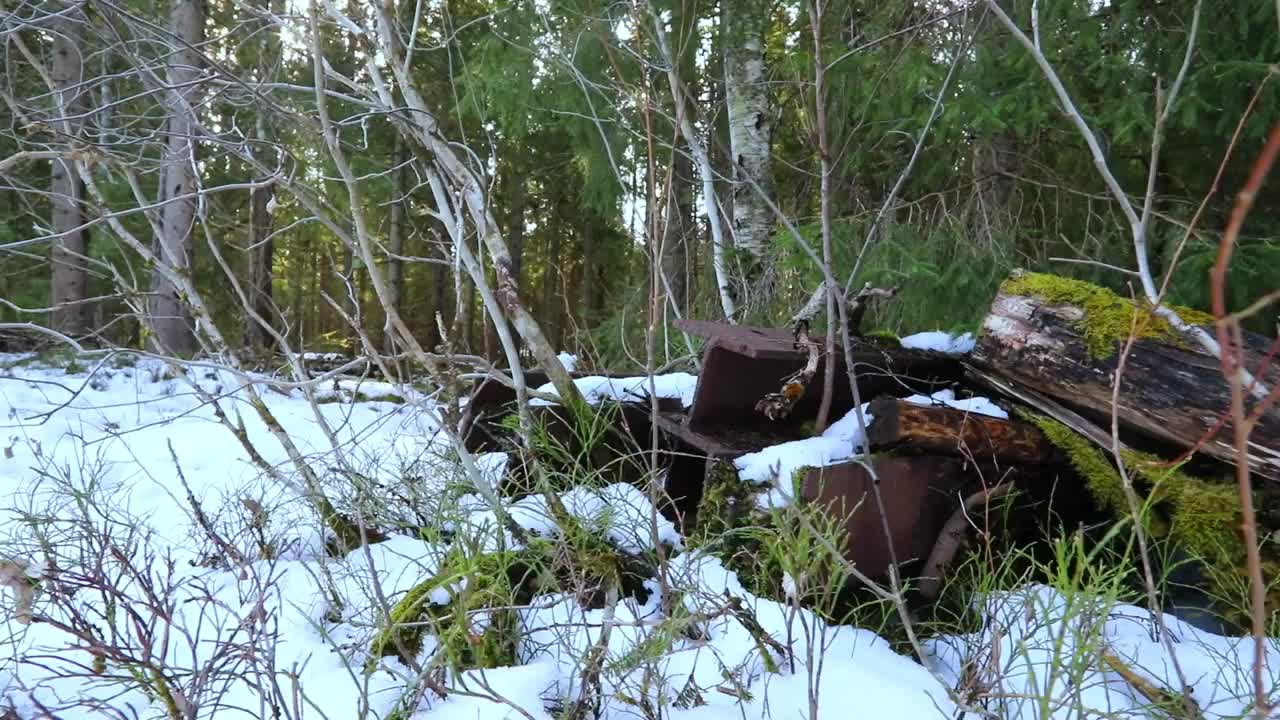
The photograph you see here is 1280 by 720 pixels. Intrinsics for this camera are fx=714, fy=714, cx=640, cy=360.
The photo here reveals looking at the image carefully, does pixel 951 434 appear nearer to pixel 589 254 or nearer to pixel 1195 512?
pixel 1195 512

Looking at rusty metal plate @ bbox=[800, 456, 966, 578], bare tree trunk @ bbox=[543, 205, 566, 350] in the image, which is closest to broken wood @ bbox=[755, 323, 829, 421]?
rusty metal plate @ bbox=[800, 456, 966, 578]

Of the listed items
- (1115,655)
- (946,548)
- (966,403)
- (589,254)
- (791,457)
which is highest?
(589,254)

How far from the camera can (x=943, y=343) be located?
9.73 feet

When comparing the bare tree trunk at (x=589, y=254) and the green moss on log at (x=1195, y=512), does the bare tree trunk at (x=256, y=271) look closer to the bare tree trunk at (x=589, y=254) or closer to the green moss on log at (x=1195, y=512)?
the green moss on log at (x=1195, y=512)

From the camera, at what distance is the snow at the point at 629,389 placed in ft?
9.59

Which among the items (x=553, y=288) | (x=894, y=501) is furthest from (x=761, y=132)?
(x=553, y=288)

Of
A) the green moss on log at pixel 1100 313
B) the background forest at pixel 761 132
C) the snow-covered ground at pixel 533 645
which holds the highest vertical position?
the background forest at pixel 761 132

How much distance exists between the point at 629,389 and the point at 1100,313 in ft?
5.68

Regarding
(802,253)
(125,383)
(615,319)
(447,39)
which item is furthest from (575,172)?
(447,39)

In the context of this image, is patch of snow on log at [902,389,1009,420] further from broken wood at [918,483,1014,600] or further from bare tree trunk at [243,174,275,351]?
bare tree trunk at [243,174,275,351]

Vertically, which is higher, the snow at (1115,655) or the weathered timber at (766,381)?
the weathered timber at (766,381)

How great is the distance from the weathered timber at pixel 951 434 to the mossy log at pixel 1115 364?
21 cm

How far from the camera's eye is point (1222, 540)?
6.98ft

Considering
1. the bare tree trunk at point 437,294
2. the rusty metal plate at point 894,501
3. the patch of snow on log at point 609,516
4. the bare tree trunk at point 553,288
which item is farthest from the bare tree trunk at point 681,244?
the bare tree trunk at point 553,288
